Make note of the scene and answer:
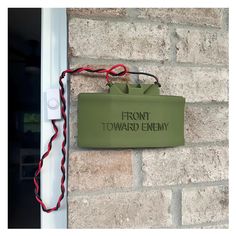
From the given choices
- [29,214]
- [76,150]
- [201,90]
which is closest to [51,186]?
[76,150]

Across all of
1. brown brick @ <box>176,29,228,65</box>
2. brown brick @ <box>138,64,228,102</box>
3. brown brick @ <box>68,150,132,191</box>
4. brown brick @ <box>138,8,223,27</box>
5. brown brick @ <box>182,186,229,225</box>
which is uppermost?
brown brick @ <box>138,8,223,27</box>

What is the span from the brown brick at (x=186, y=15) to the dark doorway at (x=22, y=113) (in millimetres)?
310

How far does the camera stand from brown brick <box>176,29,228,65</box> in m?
0.62

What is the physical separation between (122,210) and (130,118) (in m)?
0.20

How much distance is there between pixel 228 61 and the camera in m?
0.65

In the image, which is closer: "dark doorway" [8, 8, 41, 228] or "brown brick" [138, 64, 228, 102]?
"brown brick" [138, 64, 228, 102]

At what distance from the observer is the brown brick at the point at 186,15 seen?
602 millimetres

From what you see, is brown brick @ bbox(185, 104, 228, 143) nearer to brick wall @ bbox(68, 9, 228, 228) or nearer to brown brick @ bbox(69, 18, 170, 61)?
brick wall @ bbox(68, 9, 228, 228)

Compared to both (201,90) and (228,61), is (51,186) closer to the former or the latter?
(201,90)

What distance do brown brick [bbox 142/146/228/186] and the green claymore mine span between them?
1.6 inches

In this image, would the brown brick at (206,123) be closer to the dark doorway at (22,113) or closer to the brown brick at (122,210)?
the brown brick at (122,210)

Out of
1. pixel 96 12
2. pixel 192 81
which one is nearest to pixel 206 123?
pixel 192 81

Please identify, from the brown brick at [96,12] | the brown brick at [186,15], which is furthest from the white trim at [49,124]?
the brown brick at [186,15]

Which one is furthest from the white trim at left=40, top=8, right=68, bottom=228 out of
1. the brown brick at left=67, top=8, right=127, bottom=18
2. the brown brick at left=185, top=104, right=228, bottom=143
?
the brown brick at left=185, top=104, right=228, bottom=143
